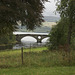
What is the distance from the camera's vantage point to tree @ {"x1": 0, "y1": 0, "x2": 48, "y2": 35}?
866cm

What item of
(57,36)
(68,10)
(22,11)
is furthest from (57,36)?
(22,11)

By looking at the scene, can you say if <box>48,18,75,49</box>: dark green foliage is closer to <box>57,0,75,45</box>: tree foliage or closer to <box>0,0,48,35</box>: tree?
<box>57,0,75,45</box>: tree foliage

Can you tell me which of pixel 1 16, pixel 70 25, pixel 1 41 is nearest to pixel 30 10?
pixel 1 16

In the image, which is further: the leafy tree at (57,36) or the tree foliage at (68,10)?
the leafy tree at (57,36)

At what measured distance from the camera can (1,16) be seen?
29.7 ft

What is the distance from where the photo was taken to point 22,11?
924cm

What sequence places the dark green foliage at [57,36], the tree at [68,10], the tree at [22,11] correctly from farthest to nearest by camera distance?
1. the dark green foliage at [57,36]
2. the tree at [68,10]
3. the tree at [22,11]

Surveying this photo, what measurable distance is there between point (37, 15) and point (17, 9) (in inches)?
71.5

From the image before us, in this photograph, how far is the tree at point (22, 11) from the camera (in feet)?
28.4

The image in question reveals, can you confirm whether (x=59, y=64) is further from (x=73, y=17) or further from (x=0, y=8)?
(x=73, y=17)

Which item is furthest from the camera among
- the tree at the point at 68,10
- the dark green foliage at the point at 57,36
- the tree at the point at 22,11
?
the dark green foliage at the point at 57,36

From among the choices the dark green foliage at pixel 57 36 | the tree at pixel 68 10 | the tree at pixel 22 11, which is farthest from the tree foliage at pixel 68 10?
the tree at pixel 22 11

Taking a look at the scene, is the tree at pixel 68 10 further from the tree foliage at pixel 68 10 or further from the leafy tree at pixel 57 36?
the leafy tree at pixel 57 36

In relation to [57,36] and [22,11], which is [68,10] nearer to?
[57,36]
